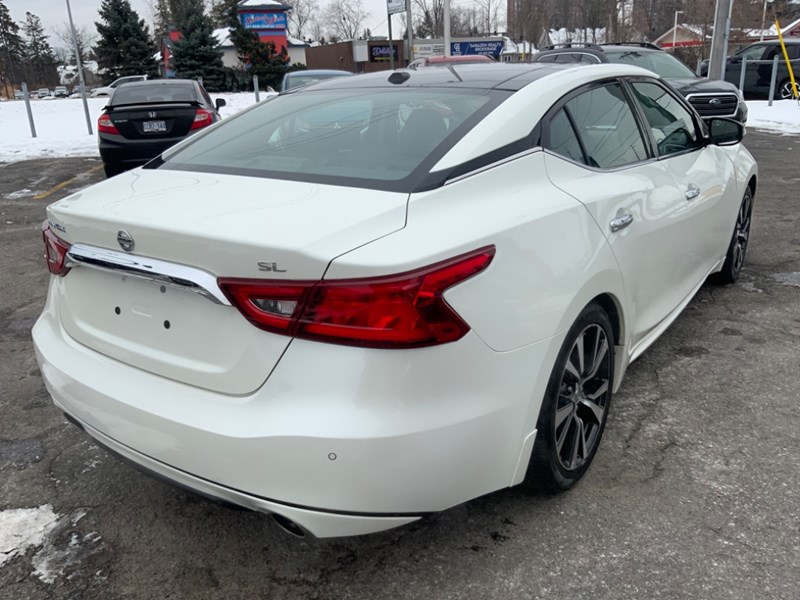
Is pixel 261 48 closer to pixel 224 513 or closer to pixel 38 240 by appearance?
pixel 38 240

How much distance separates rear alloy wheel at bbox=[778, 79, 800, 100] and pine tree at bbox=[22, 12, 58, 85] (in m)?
86.5

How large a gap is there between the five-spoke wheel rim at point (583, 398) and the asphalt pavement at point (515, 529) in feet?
0.56

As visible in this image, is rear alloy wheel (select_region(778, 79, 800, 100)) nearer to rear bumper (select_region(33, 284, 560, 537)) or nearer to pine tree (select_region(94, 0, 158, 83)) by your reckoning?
rear bumper (select_region(33, 284, 560, 537))

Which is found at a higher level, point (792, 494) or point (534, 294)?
point (534, 294)

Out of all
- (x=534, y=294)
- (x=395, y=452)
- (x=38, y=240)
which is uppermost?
(x=534, y=294)

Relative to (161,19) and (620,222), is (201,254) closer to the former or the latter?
(620,222)

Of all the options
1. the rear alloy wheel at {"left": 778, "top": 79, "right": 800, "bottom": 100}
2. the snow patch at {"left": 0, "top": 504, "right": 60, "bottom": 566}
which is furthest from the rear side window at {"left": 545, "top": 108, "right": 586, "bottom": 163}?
the rear alloy wheel at {"left": 778, "top": 79, "right": 800, "bottom": 100}

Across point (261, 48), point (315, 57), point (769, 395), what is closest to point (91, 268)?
point (769, 395)

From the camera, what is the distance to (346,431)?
5.98ft

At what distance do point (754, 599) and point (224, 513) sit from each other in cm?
182

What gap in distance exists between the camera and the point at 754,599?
212 cm

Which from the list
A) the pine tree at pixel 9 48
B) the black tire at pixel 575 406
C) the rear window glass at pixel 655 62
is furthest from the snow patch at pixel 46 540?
the pine tree at pixel 9 48

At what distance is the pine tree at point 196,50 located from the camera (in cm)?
3819

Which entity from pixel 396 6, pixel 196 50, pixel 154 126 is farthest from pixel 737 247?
pixel 196 50
